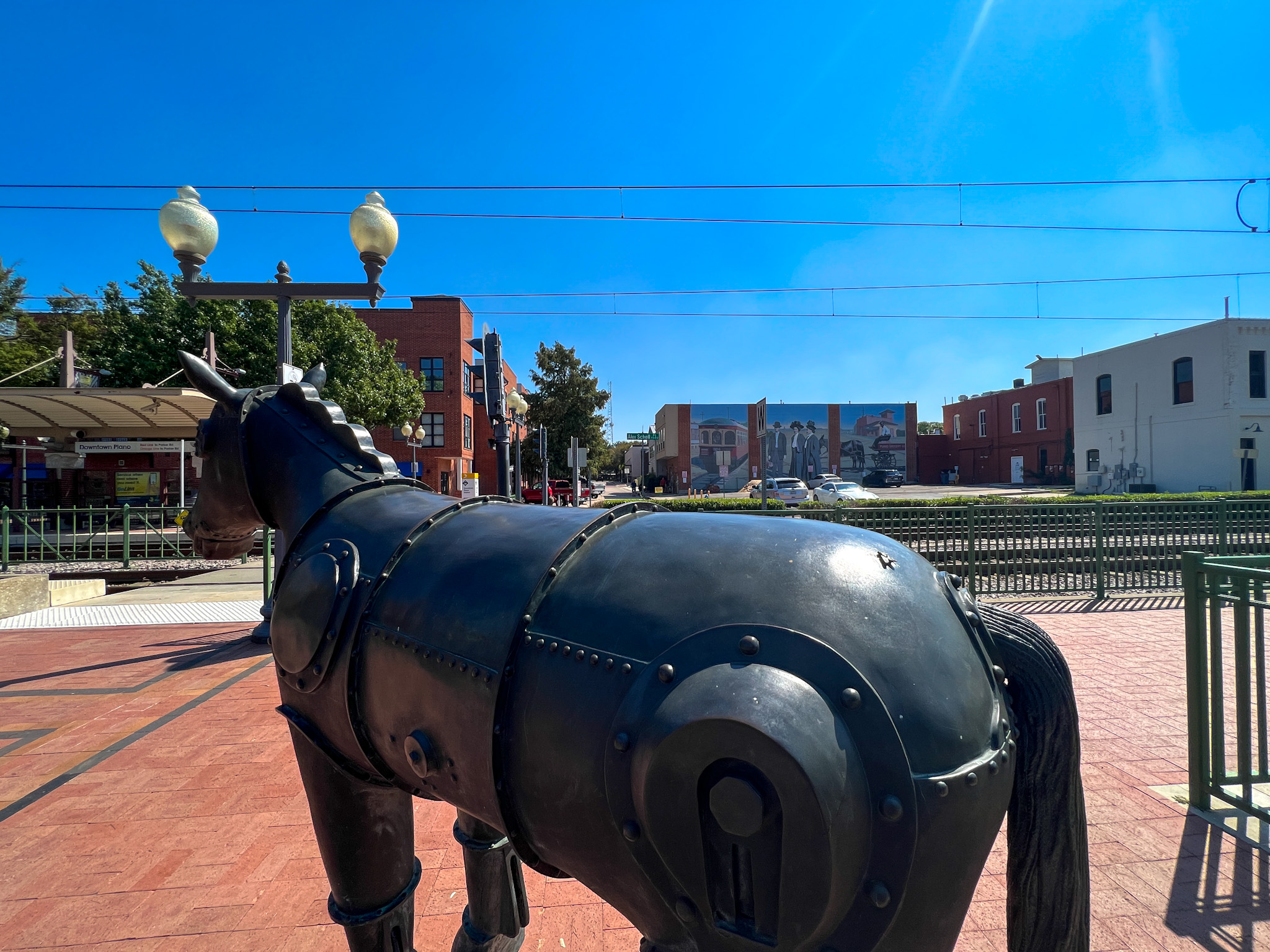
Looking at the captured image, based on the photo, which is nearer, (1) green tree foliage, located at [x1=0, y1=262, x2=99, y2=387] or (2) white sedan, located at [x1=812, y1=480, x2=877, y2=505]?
(2) white sedan, located at [x1=812, y1=480, x2=877, y2=505]

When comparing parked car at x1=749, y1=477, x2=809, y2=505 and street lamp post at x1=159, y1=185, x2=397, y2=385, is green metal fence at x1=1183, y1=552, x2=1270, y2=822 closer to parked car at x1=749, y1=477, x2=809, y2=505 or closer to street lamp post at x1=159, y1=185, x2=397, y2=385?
street lamp post at x1=159, y1=185, x2=397, y2=385

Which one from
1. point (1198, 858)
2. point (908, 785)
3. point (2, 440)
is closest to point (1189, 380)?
point (1198, 858)

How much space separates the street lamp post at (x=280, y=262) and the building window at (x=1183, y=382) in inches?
1224

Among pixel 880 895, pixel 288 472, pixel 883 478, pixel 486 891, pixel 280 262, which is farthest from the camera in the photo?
pixel 883 478

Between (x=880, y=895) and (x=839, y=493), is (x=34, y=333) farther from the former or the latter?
(x=880, y=895)

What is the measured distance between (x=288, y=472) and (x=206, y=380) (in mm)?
537

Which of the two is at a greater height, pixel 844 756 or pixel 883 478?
pixel 883 478

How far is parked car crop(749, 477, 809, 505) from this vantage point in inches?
892

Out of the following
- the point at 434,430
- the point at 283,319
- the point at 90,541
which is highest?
the point at 434,430

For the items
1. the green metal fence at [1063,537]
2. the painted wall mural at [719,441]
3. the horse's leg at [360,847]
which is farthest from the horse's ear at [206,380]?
the painted wall mural at [719,441]

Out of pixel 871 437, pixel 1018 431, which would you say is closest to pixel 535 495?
pixel 871 437

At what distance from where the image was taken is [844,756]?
37.5 inches

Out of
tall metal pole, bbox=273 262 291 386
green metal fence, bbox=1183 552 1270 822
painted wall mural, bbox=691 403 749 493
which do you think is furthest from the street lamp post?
painted wall mural, bbox=691 403 749 493

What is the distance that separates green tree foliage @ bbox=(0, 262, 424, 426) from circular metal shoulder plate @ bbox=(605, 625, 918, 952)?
21.5 meters
